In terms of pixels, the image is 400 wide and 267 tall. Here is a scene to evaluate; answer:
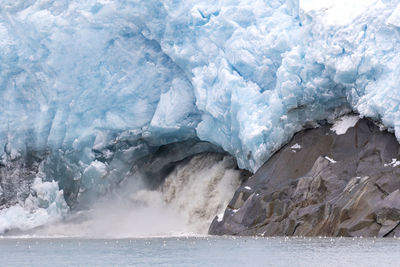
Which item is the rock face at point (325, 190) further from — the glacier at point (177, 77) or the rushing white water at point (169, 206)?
the rushing white water at point (169, 206)

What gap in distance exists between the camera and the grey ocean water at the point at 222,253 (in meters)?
15.4

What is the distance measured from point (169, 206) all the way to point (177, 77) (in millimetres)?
5329

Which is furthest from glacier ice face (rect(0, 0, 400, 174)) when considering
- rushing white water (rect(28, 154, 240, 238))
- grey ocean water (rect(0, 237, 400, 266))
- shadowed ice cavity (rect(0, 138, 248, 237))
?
grey ocean water (rect(0, 237, 400, 266))

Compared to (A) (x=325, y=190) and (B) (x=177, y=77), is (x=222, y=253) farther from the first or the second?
(B) (x=177, y=77)

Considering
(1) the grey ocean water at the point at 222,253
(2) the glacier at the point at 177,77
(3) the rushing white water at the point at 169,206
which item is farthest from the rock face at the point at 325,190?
(3) the rushing white water at the point at 169,206

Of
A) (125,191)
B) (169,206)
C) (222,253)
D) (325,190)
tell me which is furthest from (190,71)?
(222,253)

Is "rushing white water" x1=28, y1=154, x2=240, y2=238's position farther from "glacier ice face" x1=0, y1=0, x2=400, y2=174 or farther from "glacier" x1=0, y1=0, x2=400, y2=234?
"glacier ice face" x1=0, y1=0, x2=400, y2=174

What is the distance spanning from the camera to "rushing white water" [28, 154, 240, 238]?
1132 inches

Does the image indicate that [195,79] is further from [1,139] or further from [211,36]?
[1,139]

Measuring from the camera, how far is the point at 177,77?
95.1ft

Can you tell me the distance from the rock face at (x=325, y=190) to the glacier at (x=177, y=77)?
0.77 m

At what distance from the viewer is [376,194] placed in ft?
67.9

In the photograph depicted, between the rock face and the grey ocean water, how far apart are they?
3.05 ft

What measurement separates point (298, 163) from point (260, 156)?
6.38 ft
